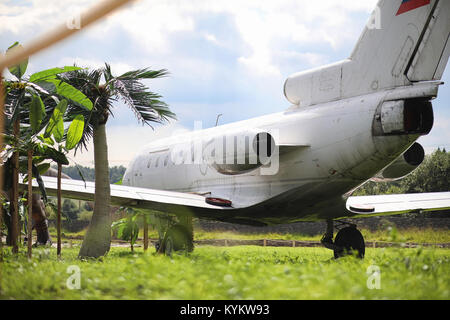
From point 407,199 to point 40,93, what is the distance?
28.7 feet

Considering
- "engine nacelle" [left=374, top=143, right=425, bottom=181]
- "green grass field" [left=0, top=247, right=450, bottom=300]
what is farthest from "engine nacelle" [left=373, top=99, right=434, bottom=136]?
"green grass field" [left=0, top=247, right=450, bottom=300]

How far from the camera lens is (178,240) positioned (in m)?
13.5

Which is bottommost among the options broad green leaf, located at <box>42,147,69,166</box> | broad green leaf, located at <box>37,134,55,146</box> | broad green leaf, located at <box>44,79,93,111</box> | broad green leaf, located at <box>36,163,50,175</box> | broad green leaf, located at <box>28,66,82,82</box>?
broad green leaf, located at <box>36,163,50,175</box>

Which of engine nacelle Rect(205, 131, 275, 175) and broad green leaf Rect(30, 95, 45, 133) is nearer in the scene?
broad green leaf Rect(30, 95, 45, 133)

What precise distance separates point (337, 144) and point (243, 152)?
5.92 feet

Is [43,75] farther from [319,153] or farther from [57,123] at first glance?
[319,153]

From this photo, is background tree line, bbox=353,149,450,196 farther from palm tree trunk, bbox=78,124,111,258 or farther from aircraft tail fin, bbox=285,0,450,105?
palm tree trunk, bbox=78,124,111,258

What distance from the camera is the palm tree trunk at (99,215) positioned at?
468 inches

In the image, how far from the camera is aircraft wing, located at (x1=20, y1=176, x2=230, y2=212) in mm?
12195

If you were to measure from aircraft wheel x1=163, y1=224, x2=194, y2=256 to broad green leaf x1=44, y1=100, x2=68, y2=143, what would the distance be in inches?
144

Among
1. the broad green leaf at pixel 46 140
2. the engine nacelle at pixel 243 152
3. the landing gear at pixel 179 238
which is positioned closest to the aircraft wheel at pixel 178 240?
the landing gear at pixel 179 238

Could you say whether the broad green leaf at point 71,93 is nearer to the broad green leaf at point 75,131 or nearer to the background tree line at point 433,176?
the broad green leaf at point 75,131
